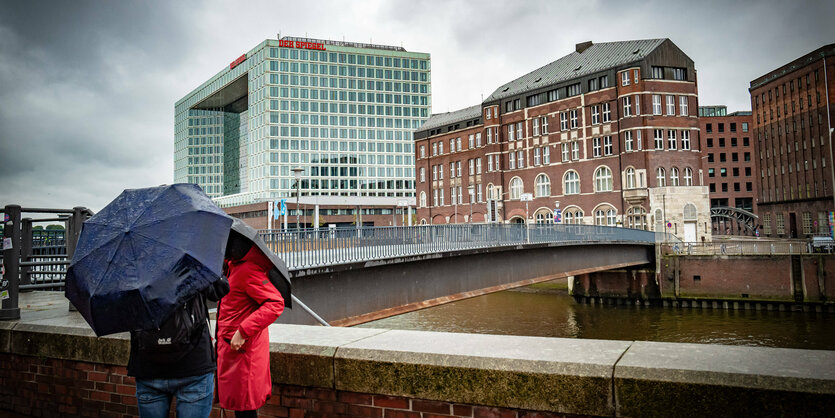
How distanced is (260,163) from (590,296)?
194 feet

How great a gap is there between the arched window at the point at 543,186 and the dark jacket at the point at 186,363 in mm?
58439

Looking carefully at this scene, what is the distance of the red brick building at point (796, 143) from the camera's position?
66688 millimetres

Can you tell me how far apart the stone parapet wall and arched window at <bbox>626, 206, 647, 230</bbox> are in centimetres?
5131

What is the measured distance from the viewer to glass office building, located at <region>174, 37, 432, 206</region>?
279 ft

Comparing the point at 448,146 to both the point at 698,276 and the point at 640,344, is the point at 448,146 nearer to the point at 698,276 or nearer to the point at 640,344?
the point at 698,276

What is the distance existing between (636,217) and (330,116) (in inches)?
2065

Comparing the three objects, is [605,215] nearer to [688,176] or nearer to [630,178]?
[630,178]

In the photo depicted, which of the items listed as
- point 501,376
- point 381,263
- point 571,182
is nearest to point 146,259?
point 501,376

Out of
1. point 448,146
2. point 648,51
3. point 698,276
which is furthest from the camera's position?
point 448,146

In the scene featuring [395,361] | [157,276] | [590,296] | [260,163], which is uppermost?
[260,163]

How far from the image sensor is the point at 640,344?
353 cm

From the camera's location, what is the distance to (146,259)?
280 cm

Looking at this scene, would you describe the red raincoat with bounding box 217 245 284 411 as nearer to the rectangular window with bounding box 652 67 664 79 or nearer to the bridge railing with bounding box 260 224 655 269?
the bridge railing with bounding box 260 224 655 269

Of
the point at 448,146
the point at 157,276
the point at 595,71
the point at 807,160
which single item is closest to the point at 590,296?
the point at 595,71
